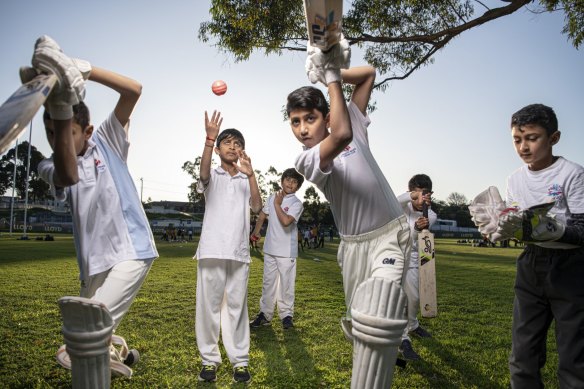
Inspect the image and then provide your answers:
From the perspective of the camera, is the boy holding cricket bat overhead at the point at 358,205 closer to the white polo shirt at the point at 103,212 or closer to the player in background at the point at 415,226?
the white polo shirt at the point at 103,212

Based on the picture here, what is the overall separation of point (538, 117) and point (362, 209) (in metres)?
1.48

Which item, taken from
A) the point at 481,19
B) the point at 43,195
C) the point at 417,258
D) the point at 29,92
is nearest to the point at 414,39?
the point at 481,19

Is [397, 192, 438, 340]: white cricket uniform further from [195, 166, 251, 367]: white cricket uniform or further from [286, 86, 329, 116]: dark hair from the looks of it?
[286, 86, 329, 116]: dark hair

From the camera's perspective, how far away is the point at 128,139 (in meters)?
2.92

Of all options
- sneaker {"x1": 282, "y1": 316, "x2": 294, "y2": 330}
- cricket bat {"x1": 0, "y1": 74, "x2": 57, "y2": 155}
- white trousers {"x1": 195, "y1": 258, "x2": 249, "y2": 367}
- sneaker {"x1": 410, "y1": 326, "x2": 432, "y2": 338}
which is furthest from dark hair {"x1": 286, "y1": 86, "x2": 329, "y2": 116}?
sneaker {"x1": 282, "y1": 316, "x2": 294, "y2": 330}

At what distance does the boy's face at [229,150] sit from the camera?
14.3 ft

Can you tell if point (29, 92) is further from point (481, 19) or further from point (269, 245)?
point (481, 19)

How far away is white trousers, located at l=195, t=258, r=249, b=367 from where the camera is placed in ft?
12.7

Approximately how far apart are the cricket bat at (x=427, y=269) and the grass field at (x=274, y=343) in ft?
1.35

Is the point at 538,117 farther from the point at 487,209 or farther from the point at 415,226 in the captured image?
the point at 415,226

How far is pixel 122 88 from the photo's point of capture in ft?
8.36

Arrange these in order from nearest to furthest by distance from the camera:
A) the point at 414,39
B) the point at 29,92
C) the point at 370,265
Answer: the point at 29,92 < the point at 370,265 < the point at 414,39

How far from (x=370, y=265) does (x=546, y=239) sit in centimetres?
116

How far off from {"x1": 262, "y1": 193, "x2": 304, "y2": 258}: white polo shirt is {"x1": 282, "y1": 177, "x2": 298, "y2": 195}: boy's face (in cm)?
20
